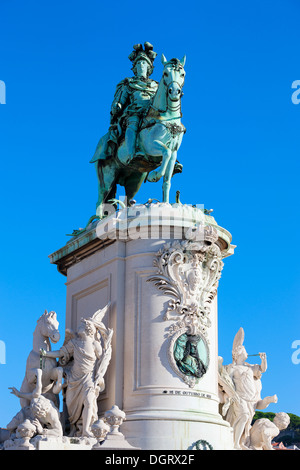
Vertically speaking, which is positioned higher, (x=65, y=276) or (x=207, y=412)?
(x=65, y=276)

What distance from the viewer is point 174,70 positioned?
704 inches

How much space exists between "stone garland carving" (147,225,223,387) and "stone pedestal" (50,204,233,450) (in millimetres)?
19

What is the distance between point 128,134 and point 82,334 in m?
4.76

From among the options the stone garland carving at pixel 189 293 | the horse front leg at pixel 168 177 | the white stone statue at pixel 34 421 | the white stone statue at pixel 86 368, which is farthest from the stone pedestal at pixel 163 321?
the white stone statue at pixel 34 421

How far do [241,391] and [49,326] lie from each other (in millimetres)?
4452

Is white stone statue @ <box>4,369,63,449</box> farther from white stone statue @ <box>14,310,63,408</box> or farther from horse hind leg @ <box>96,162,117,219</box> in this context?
horse hind leg @ <box>96,162,117,219</box>

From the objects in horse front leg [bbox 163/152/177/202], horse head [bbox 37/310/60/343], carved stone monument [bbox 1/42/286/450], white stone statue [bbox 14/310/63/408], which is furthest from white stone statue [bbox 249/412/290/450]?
horse front leg [bbox 163/152/177/202]

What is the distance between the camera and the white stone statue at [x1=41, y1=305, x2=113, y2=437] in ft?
53.8

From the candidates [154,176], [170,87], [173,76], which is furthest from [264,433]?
[173,76]

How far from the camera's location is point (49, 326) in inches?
666
